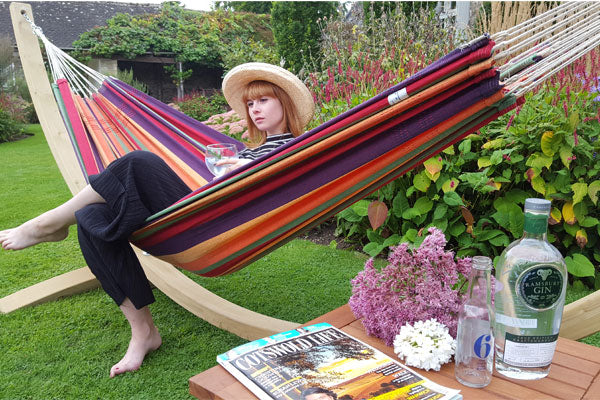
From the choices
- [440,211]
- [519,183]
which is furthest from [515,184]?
[440,211]

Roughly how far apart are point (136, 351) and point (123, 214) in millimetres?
553

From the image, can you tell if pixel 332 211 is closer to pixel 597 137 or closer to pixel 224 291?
pixel 224 291

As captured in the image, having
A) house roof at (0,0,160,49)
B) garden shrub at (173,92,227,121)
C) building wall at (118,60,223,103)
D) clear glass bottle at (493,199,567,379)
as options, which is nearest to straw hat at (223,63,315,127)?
clear glass bottle at (493,199,567,379)

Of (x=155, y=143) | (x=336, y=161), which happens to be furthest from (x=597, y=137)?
(x=155, y=143)

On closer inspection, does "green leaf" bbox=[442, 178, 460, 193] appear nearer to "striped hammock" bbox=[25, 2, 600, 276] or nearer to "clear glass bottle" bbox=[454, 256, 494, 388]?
"striped hammock" bbox=[25, 2, 600, 276]

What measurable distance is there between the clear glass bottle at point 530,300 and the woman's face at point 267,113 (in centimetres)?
131

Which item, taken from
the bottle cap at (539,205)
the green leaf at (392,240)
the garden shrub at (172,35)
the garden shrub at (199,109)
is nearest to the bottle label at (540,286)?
the bottle cap at (539,205)

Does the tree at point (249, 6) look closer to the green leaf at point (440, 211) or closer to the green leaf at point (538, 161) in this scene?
the green leaf at point (440, 211)

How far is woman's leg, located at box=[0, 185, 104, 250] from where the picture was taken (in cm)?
167

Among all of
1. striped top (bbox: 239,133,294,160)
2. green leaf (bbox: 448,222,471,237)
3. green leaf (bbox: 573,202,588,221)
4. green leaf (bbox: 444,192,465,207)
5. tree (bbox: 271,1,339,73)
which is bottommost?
green leaf (bbox: 448,222,471,237)

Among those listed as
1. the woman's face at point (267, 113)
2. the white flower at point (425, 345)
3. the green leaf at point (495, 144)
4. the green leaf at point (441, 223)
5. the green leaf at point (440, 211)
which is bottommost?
the green leaf at point (441, 223)

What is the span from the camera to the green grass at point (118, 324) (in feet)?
5.54

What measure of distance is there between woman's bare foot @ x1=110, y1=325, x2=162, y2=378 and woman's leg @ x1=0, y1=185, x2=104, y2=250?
18.6 inches

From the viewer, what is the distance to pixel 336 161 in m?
1.41
